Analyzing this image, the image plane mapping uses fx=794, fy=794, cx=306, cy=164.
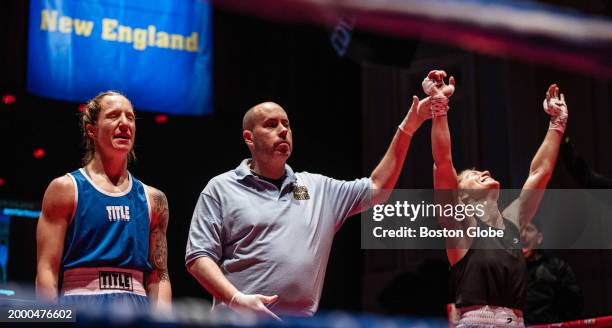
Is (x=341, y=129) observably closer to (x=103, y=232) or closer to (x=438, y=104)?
(x=438, y=104)

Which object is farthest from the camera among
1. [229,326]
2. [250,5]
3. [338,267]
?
[338,267]

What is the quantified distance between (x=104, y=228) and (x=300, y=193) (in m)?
0.71

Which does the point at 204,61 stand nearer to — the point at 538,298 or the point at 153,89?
the point at 153,89

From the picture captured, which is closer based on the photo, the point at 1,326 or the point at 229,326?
the point at 229,326

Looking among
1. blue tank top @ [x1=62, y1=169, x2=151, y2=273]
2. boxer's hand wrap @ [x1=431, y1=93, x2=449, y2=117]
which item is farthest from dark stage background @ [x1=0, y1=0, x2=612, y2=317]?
blue tank top @ [x1=62, y1=169, x2=151, y2=273]

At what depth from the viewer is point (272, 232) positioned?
109 inches

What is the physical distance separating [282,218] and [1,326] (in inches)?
73.0

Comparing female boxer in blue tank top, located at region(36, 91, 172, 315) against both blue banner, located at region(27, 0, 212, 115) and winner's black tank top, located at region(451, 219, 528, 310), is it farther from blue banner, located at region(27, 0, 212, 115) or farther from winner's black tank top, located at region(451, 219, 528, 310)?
blue banner, located at region(27, 0, 212, 115)

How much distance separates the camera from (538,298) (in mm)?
4594

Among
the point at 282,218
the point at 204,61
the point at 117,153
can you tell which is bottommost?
the point at 282,218

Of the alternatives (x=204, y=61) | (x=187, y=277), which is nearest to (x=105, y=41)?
(x=204, y=61)

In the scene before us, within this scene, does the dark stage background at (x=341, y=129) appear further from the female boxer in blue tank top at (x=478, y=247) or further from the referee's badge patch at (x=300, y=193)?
the referee's badge patch at (x=300, y=193)

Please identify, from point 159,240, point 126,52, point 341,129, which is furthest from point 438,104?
point 341,129

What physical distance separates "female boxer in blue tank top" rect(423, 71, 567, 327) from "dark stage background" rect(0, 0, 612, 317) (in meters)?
2.47
